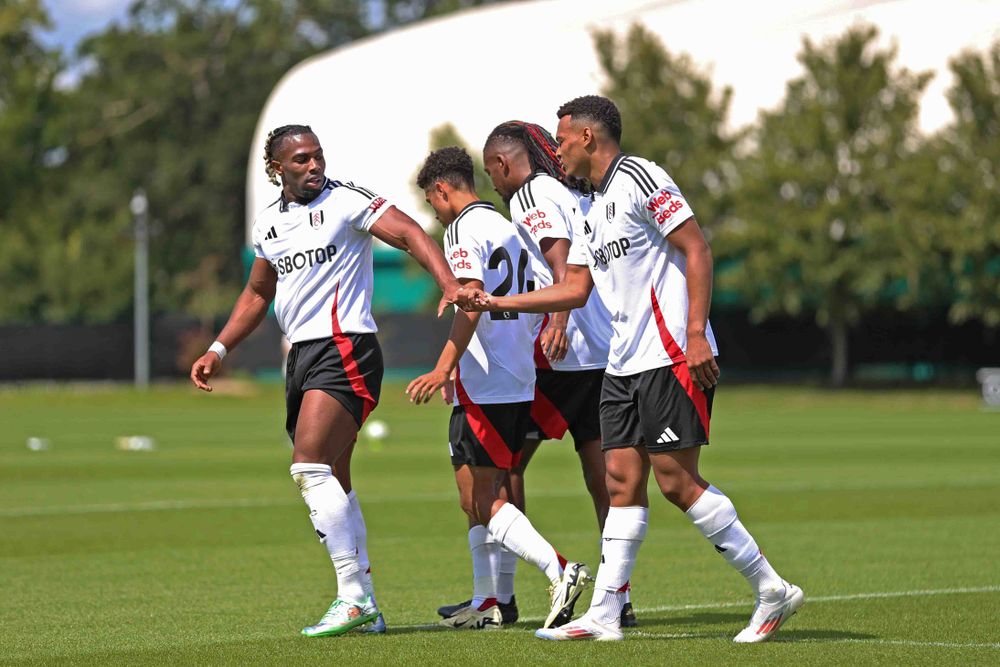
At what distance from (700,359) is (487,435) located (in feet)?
4.82

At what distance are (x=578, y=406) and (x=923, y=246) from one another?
40031mm

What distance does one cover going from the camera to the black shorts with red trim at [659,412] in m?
7.85

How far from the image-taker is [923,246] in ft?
156

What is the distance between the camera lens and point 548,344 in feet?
29.7

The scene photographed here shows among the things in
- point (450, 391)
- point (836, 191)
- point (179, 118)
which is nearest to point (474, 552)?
point (450, 391)

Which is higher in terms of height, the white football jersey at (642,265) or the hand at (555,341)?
the white football jersey at (642,265)

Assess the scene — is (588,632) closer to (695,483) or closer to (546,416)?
(695,483)

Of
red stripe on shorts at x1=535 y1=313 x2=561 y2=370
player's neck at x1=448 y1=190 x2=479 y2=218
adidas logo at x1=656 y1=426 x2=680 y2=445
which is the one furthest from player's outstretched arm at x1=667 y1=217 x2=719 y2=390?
red stripe on shorts at x1=535 y1=313 x2=561 y2=370

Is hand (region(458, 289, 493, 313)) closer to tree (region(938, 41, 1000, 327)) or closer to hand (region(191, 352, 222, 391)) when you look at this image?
hand (region(191, 352, 222, 391))

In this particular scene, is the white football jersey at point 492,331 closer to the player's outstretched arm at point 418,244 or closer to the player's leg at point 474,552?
the player's leg at point 474,552

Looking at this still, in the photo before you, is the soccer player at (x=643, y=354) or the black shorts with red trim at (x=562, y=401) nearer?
the soccer player at (x=643, y=354)

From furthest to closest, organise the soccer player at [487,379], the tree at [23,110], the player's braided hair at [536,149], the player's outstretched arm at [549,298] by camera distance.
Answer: the tree at [23,110], the player's braided hair at [536,149], the soccer player at [487,379], the player's outstretched arm at [549,298]

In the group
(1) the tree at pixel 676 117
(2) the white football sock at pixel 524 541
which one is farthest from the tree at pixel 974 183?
(2) the white football sock at pixel 524 541

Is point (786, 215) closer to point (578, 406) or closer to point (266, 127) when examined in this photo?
point (266, 127)
